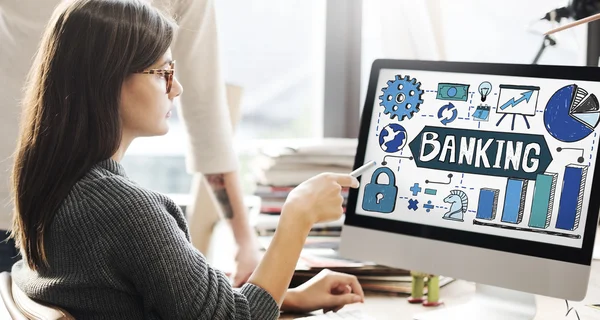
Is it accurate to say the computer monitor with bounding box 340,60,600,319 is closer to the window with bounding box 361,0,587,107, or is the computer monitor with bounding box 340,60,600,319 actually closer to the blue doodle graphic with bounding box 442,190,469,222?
the blue doodle graphic with bounding box 442,190,469,222

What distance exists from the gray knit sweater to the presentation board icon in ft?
1.90

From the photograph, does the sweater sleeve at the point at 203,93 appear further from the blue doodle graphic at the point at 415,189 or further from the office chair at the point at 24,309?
the office chair at the point at 24,309

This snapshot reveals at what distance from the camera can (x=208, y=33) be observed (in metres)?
1.63

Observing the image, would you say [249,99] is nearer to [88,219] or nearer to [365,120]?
[365,120]

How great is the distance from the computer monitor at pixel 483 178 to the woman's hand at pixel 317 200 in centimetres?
13

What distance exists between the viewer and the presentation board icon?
1213 mm

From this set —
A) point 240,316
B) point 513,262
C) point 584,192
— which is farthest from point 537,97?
point 240,316

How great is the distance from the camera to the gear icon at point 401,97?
1330 mm

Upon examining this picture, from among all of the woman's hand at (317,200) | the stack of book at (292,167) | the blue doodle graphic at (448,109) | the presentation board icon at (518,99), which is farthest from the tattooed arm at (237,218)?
the presentation board icon at (518,99)

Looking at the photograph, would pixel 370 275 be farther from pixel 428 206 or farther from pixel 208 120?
pixel 208 120

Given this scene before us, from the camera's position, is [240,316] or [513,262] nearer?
[240,316]

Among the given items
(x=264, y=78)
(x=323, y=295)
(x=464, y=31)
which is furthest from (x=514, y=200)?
(x=264, y=78)

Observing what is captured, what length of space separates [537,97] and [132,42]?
2.20 ft

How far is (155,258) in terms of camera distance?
98cm
